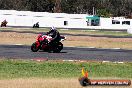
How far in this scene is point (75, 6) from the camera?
154625 millimetres

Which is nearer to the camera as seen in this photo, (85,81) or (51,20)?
(85,81)

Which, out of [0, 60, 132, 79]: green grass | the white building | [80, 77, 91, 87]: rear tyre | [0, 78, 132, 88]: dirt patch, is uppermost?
[80, 77, 91, 87]: rear tyre

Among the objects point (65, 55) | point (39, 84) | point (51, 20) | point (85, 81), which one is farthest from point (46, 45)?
point (51, 20)

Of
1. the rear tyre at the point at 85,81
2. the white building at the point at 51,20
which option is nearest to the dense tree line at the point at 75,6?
the white building at the point at 51,20

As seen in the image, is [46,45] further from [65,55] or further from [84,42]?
[84,42]

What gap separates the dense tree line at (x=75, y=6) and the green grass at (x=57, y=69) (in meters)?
116

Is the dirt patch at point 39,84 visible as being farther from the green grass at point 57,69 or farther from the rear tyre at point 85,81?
the green grass at point 57,69

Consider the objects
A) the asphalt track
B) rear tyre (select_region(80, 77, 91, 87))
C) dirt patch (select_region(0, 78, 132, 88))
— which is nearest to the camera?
rear tyre (select_region(80, 77, 91, 87))

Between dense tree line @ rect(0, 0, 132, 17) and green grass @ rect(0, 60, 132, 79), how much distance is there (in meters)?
116

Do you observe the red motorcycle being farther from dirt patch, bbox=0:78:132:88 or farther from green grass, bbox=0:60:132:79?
dirt patch, bbox=0:78:132:88

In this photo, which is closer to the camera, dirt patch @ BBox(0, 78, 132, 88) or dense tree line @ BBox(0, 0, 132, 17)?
dirt patch @ BBox(0, 78, 132, 88)

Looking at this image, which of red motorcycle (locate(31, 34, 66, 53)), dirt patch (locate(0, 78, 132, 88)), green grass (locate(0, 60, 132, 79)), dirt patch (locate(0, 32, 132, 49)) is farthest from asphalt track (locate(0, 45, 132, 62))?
dirt patch (locate(0, 78, 132, 88))

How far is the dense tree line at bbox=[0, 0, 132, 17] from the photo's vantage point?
473 ft

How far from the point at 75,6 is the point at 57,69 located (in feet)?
450
